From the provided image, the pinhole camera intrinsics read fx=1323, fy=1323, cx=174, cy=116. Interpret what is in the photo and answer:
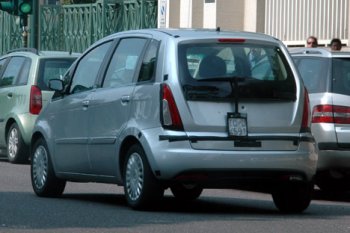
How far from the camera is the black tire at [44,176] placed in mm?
14109

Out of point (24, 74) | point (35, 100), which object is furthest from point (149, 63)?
point (24, 74)

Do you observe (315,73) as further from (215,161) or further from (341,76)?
(215,161)

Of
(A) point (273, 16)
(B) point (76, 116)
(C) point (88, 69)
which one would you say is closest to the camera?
(B) point (76, 116)

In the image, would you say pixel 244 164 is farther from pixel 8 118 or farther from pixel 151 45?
pixel 8 118

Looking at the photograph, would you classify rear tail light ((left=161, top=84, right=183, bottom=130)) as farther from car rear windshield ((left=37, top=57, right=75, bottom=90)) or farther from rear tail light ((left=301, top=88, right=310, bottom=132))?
car rear windshield ((left=37, top=57, right=75, bottom=90))

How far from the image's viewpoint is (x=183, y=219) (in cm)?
1179

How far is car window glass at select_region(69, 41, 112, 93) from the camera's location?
44.5ft

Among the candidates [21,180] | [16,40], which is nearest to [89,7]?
[16,40]

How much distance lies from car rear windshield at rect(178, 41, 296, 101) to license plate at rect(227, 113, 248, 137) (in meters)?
0.18

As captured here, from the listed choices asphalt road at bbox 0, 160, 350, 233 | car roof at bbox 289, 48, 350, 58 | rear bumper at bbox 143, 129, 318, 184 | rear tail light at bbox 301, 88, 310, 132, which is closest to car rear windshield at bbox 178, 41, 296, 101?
rear tail light at bbox 301, 88, 310, 132

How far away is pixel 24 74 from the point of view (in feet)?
66.6

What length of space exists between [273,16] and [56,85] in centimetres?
1493

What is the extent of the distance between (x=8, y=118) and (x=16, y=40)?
19.0 metres

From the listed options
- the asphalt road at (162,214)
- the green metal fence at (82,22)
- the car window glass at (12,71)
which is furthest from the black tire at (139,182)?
the green metal fence at (82,22)
